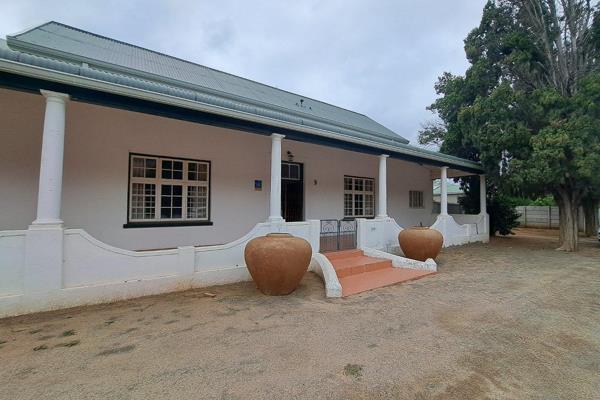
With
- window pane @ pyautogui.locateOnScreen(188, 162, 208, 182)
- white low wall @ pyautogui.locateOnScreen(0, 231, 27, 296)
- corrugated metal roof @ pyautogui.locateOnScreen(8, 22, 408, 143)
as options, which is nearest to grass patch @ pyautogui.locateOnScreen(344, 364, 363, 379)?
white low wall @ pyautogui.locateOnScreen(0, 231, 27, 296)

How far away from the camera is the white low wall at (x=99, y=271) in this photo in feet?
13.4

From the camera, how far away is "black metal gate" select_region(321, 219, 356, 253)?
8.14 metres

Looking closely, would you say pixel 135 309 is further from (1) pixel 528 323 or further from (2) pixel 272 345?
(1) pixel 528 323

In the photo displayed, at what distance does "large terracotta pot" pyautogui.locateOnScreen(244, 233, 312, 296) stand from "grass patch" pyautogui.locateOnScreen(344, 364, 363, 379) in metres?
2.32

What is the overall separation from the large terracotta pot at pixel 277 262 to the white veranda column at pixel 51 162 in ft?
9.77

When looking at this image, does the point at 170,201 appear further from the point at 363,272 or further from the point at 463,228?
the point at 463,228

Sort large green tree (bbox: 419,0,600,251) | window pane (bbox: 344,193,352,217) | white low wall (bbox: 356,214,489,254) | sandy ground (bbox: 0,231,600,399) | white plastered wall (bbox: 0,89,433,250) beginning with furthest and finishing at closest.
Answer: window pane (bbox: 344,193,352,217) < large green tree (bbox: 419,0,600,251) < white low wall (bbox: 356,214,489,254) < white plastered wall (bbox: 0,89,433,250) < sandy ground (bbox: 0,231,600,399)

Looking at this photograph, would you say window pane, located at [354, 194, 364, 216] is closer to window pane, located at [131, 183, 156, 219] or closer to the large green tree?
the large green tree

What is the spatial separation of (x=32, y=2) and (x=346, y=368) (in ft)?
46.3

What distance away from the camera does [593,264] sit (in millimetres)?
8523

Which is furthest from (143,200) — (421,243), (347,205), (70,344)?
(421,243)

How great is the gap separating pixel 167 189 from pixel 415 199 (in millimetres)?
10710

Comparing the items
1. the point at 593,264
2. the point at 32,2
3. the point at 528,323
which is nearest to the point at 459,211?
the point at 593,264

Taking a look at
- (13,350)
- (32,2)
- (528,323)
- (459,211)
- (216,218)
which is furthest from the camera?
(459,211)
